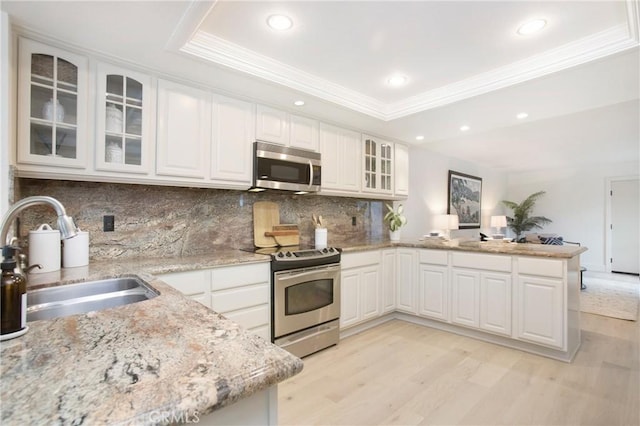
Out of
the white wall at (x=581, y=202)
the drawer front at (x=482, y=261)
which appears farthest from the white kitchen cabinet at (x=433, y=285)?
the white wall at (x=581, y=202)

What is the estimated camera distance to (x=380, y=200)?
15.0 feet

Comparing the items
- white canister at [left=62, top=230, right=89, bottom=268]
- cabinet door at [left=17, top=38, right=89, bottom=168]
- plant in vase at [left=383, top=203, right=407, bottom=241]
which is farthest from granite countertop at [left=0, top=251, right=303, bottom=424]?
plant in vase at [left=383, top=203, right=407, bottom=241]

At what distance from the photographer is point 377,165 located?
159 inches

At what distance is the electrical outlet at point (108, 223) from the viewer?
2.35 meters

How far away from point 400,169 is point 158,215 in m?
3.08

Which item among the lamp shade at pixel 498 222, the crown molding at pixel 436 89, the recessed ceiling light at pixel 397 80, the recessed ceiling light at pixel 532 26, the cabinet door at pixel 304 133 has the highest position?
the recessed ceiling light at pixel 532 26

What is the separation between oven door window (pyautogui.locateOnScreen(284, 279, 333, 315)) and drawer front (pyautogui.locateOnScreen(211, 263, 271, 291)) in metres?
0.26

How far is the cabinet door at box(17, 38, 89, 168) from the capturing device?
5.90 ft

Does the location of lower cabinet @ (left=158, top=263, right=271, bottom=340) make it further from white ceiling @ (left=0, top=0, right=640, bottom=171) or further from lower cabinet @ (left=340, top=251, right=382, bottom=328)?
white ceiling @ (left=0, top=0, right=640, bottom=171)

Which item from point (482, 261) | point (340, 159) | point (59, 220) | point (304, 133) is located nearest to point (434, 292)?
point (482, 261)

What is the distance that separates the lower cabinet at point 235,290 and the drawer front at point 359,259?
3.06 feet

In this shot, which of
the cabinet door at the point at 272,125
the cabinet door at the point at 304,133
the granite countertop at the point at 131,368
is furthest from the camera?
the cabinet door at the point at 304,133

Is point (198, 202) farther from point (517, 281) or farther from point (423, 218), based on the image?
point (423, 218)

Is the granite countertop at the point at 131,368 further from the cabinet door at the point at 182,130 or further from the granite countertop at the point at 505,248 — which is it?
the granite countertop at the point at 505,248
